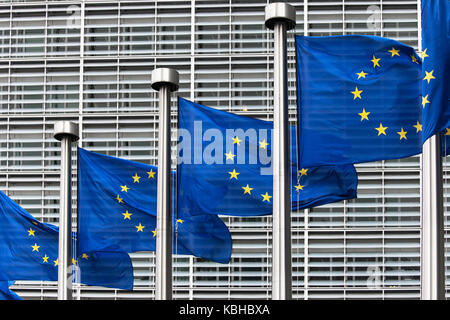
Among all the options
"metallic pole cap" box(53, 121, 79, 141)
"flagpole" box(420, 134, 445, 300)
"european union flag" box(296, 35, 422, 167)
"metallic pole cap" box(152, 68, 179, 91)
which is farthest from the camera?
"metallic pole cap" box(53, 121, 79, 141)

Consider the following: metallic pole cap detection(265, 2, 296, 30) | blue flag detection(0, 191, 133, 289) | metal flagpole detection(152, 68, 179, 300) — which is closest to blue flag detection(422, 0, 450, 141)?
metallic pole cap detection(265, 2, 296, 30)

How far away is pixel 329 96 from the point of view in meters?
16.4

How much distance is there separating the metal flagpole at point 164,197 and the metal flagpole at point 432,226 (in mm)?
5668

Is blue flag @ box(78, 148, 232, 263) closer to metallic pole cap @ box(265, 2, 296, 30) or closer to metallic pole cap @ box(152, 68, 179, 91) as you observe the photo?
metallic pole cap @ box(152, 68, 179, 91)

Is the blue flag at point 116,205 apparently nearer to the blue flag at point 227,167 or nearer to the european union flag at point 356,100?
the blue flag at point 227,167

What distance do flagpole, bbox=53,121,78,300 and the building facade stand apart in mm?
15258

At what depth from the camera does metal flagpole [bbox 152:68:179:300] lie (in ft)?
59.1

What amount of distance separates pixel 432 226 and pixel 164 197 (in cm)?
613

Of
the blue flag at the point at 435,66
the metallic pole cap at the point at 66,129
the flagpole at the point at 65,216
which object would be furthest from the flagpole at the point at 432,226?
the metallic pole cap at the point at 66,129

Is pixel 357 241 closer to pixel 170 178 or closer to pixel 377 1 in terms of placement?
pixel 377 1

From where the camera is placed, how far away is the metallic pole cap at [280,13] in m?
16.4

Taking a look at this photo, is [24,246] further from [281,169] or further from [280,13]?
[280,13]

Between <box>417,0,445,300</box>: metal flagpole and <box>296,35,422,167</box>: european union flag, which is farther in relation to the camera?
<box>296,35,422,167</box>: european union flag
